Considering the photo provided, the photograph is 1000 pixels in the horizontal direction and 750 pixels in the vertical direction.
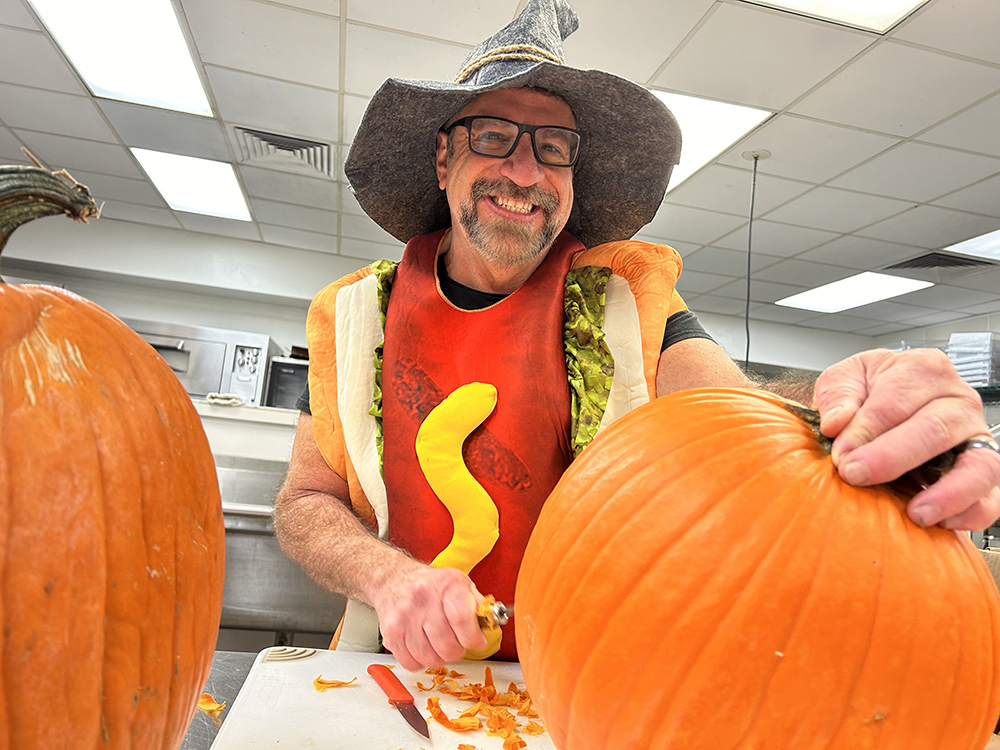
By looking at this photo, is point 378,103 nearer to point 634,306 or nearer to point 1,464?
point 634,306

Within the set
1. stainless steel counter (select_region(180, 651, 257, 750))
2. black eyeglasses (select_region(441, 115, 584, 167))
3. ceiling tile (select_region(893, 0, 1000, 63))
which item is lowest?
stainless steel counter (select_region(180, 651, 257, 750))

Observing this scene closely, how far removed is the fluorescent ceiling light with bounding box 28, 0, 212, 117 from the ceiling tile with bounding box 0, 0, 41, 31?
0.06m

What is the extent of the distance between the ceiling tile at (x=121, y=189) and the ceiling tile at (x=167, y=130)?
83 centimetres

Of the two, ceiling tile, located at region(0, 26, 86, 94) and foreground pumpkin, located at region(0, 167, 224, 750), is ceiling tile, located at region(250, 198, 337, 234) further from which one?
foreground pumpkin, located at region(0, 167, 224, 750)

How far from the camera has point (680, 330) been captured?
1.22m

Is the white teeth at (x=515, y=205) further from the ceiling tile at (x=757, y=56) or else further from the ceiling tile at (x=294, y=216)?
the ceiling tile at (x=294, y=216)

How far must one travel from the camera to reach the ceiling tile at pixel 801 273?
5699 mm

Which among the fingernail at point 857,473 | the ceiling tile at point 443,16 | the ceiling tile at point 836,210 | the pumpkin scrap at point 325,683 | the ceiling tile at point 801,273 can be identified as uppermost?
the ceiling tile at point 443,16

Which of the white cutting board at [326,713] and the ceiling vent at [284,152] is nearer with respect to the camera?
the white cutting board at [326,713]

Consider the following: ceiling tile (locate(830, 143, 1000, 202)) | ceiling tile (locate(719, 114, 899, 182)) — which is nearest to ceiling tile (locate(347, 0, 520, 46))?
ceiling tile (locate(719, 114, 899, 182))

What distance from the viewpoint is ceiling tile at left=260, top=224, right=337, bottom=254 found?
5.95 m

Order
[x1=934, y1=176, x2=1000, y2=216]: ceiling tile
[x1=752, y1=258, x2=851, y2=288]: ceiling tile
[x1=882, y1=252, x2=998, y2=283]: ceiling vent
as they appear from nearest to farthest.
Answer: [x1=934, y1=176, x2=1000, y2=216]: ceiling tile < [x1=882, y1=252, x2=998, y2=283]: ceiling vent < [x1=752, y1=258, x2=851, y2=288]: ceiling tile

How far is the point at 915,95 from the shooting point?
3182mm

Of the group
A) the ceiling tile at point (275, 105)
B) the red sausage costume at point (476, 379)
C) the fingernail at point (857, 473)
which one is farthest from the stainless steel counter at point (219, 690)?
the ceiling tile at point (275, 105)
